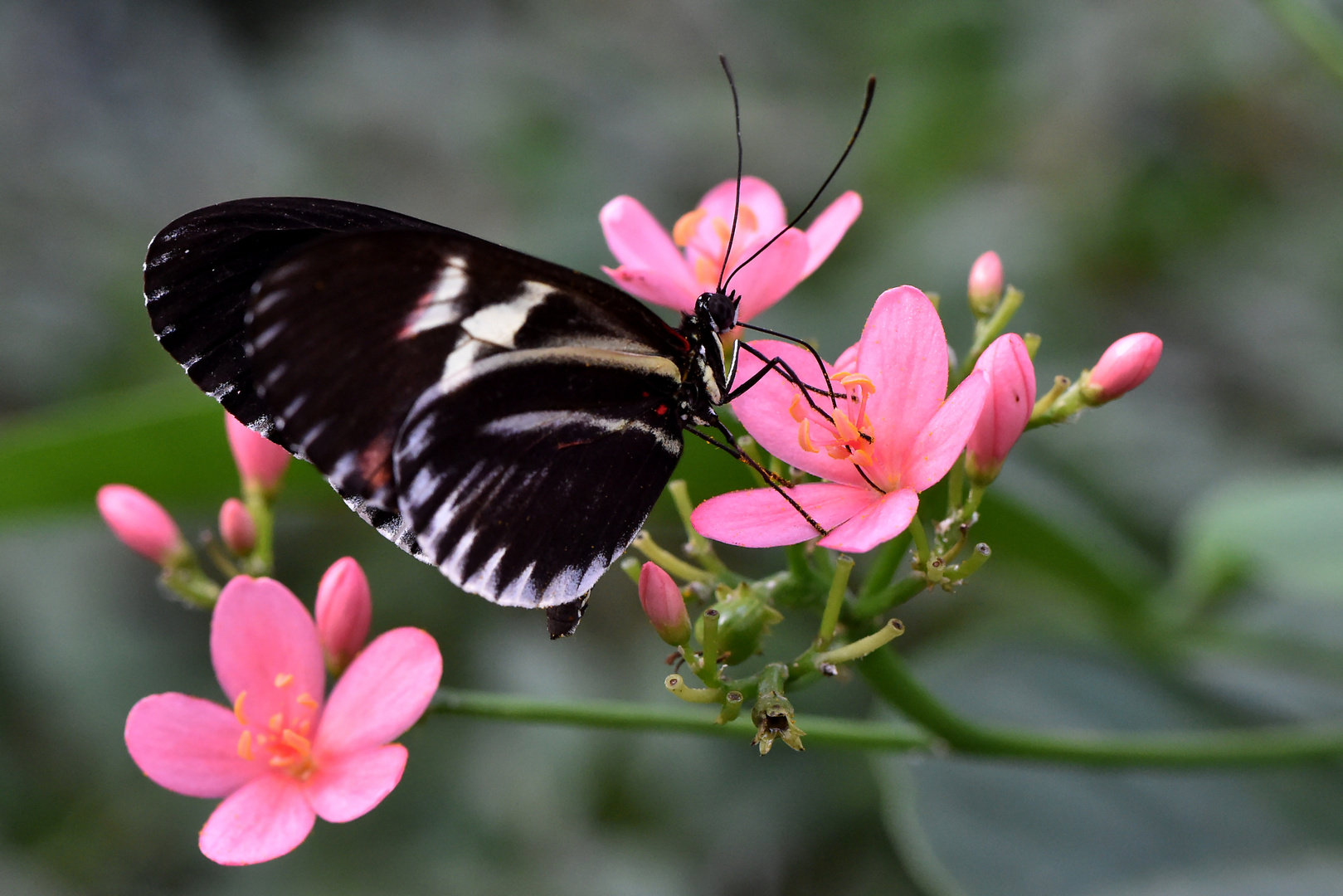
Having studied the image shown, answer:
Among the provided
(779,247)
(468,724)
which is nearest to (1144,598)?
(779,247)

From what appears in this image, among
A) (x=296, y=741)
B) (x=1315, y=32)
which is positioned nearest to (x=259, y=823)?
(x=296, y=741)

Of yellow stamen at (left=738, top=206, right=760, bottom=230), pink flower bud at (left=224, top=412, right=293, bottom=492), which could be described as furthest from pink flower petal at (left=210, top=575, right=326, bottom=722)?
yellow stamen at (left=738, top=206, right=760, bottom=230)

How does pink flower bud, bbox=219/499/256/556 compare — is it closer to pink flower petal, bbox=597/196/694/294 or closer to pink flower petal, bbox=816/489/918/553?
pink flower petal, bbox=597/196/694/294

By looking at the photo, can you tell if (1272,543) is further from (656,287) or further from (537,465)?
(537,465)

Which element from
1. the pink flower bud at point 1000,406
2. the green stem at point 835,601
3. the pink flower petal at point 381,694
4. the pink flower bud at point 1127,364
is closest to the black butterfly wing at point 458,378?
the pink flower petal at point 381,694

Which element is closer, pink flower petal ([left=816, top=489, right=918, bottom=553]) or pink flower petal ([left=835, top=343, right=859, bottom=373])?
pink flower petal ([left=816, top=489, right=918, bottom=553])

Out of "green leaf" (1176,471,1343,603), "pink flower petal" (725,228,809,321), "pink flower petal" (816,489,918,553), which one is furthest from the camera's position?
"green leaf" (1176,471,1343,603)

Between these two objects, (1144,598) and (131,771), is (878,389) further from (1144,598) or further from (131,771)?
(131,771)
